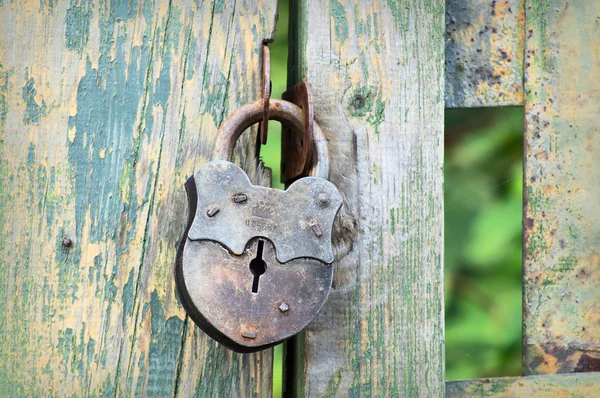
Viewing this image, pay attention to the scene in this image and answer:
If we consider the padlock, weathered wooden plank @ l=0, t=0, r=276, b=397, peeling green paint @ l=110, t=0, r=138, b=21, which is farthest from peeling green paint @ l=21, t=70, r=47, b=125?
the padlock

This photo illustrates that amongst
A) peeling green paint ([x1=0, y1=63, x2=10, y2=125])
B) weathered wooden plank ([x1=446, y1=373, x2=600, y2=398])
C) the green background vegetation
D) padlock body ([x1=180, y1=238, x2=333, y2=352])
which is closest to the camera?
padlock body ([x1=180, y1=238, x2=333, y2=352])

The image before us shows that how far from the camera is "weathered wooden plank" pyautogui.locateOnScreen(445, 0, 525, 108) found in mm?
1034

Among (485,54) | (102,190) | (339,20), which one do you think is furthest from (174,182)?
(485,54)

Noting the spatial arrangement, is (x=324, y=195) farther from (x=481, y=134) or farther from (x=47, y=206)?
(x=481, y=134)

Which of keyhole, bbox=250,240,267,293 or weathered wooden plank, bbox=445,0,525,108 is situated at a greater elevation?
weathered wooden plank, bbox=445,0,525,108

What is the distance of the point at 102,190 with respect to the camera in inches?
36.1

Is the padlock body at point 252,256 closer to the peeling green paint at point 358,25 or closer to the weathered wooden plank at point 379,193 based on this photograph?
the weathered wooden plank at point 379,193

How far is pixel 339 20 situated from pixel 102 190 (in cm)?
44

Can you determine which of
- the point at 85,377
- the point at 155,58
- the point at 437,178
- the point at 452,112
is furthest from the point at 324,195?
the point at 452,112

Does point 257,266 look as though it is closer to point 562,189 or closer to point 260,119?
point 260,119

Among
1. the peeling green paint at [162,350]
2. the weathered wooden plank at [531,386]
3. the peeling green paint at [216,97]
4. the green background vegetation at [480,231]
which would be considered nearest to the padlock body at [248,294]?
the peeling green paint at [162,350]

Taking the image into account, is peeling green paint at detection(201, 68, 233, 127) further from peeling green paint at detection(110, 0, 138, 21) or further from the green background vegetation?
the green background vegetation

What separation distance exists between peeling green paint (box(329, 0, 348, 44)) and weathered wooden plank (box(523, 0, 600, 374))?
1.05ft

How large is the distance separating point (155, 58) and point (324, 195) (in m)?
0.33
